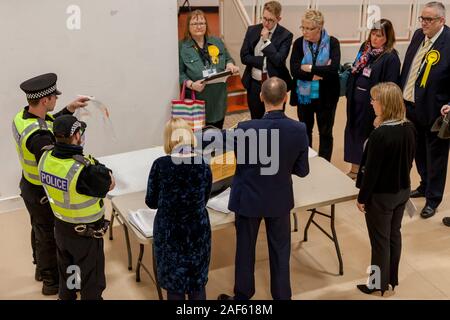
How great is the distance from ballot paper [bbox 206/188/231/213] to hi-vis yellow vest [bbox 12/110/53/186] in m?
1.10

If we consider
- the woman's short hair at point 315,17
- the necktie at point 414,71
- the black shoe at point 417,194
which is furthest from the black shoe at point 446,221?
the woman's short hair at point 315,17

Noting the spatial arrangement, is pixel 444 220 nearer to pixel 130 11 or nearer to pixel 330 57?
pixel 330 57

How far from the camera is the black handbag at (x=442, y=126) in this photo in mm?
4152

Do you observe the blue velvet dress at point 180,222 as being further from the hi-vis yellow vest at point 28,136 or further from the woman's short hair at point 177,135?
the hi-vis yellow vest at point 28,136

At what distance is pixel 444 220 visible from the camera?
4.57 m

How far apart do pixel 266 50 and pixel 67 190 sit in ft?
8.26

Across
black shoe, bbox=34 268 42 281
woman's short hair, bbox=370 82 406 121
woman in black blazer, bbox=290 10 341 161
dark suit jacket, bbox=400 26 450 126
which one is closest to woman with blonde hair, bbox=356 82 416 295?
woman's short hair, bbox=370 82 406 121

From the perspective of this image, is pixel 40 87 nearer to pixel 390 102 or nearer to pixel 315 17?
pixel 390 102

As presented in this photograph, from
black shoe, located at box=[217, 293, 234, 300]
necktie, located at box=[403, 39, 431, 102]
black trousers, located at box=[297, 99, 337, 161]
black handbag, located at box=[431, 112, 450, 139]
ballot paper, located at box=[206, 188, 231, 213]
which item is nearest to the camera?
ballot paper, located at box=[206, 188, 231, 213]

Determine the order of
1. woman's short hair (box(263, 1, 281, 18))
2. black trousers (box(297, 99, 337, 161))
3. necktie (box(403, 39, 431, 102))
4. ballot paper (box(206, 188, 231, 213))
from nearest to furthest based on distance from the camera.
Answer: ballot paper (box(206, 188, 231, 213)) < necktie (box(403, 39, 431, 102)) < woman's short hair (box(263, 1, 281, 18)) < black trousers (box(297, 99, 337, 161))

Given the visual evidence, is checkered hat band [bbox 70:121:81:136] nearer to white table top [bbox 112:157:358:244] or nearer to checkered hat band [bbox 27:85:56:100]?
checkered hat band [bbox 27:85:56:100]

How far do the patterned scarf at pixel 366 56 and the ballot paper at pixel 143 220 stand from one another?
7.93ft

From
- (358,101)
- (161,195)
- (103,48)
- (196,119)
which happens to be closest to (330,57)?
(358,101)

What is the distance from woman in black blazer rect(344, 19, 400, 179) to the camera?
443 cm
